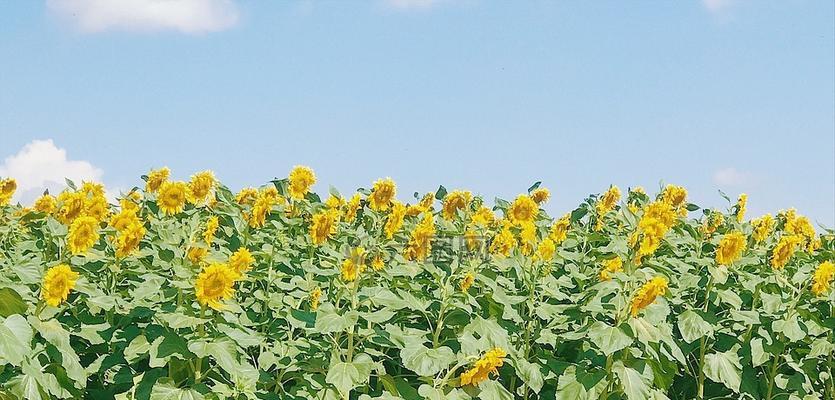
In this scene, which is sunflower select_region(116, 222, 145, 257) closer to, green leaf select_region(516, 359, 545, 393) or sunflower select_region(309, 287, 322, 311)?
sunflower select_region(309, 287, 322, 311)

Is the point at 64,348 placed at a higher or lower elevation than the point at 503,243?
lower

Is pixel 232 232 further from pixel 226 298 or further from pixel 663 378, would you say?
pixel 663 378

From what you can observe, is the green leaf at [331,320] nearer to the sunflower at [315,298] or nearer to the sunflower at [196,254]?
the sunflower at [315,298]

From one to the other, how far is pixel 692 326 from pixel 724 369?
374mm

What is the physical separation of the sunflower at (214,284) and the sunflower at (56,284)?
0.63 m

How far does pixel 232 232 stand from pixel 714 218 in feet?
11.9

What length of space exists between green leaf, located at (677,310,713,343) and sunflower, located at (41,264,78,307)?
3.00 m

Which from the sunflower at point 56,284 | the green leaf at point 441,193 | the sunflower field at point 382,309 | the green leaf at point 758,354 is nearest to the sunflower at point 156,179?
the sunflower field at point 382,309

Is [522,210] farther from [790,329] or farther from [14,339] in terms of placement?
[14,339]

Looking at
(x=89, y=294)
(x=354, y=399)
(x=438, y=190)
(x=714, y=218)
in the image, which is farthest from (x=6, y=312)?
(x=714, y=218)

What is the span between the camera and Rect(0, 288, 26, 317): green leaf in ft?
13.4

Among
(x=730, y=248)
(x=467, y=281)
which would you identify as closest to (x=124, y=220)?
(x=467, y=281)

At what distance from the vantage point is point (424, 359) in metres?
4.25

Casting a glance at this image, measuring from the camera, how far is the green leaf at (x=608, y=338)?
14.5ft
